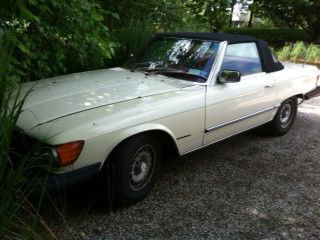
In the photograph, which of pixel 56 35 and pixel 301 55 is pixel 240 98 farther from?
pixel 301 55

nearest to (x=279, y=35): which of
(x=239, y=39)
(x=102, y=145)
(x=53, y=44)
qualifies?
(x=239, y=39)

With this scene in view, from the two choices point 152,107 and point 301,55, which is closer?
point 152,107

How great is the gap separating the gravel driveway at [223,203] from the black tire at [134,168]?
153 mm

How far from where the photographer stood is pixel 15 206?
2.29m

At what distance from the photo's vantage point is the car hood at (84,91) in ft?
11.5

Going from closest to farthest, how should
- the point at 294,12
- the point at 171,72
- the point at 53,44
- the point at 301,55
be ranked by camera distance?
1. the point at 171,72
2. the point at 53,44
3. the point at 301,55
4. the point at 294,12

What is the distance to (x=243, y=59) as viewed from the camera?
5.17 m

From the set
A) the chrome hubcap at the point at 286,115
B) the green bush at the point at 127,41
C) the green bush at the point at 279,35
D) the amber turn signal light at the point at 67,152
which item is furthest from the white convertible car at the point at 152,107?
the green bush at the point at 279,35

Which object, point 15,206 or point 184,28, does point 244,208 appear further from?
point 184,28

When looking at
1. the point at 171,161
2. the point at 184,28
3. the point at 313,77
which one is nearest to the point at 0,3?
the point at 171,161

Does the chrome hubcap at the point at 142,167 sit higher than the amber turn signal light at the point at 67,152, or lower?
lower

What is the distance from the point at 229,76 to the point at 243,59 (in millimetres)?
761

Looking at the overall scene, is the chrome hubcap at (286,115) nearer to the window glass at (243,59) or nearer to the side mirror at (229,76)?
the window glass at (243,59)

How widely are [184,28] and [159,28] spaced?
613mm
